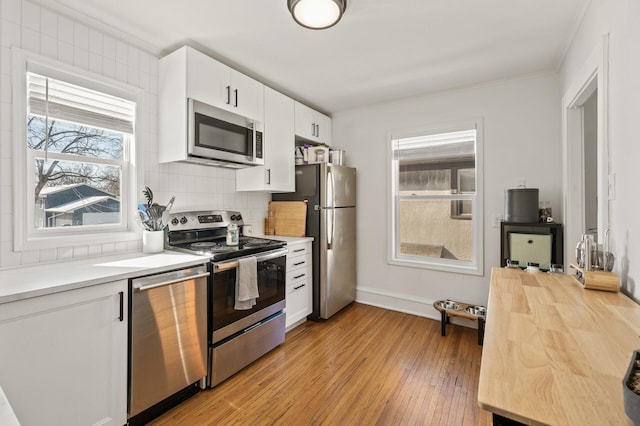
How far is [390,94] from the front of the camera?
3.33m

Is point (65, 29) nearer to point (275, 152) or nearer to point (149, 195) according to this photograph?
point (149, 195)

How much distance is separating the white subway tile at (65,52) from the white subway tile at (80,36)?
0.05 meters

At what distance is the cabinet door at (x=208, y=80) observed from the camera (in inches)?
86.7

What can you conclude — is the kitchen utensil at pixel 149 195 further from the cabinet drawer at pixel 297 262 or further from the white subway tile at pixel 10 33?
the cabinet drawer at pixel 297 262

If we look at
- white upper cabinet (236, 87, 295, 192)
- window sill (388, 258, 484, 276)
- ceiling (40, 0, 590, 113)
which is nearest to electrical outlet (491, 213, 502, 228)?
window sill (388, 258, 484, 276)

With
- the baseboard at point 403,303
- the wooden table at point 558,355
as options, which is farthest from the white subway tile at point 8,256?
the baseboard at point 403,303

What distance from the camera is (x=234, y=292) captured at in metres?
2.19

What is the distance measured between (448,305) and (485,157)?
61.7 inches

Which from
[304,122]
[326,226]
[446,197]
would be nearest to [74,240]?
[326,226]

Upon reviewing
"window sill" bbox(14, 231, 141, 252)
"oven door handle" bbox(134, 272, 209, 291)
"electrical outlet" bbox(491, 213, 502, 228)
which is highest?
"electrical outlet" bbox(491, 213, 502, 228)

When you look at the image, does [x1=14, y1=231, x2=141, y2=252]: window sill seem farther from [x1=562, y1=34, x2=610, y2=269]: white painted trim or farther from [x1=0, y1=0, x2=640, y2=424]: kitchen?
[x1=562, y1=34, x2=610, y2=269]: white painted trim

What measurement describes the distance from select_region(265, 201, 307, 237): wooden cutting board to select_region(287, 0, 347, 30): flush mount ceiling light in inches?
69.2

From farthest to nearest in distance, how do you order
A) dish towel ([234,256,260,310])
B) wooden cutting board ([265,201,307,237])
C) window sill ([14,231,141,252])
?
wooden cutting board ([265,201,307,237])
dish towel ([234,256,260,310])
window sill ([14,231,141,252])

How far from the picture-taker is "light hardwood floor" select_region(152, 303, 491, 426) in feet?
5.84
